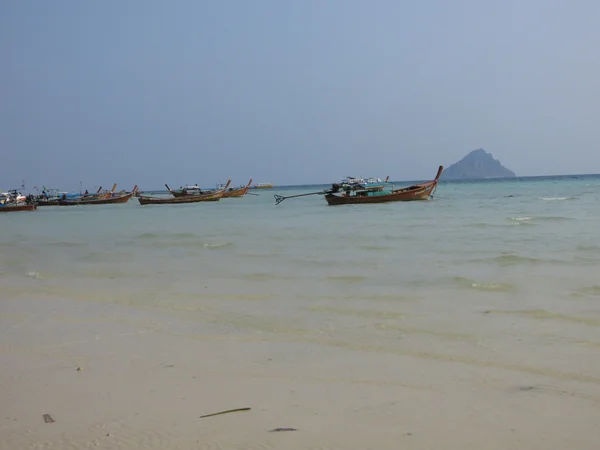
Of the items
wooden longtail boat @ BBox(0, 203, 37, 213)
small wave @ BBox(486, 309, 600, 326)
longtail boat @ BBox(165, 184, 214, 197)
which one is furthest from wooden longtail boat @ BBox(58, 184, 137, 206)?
small wave @ BBox(486, 309, 600, 326)

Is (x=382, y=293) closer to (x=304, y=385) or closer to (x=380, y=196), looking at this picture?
(x=304, y=385)

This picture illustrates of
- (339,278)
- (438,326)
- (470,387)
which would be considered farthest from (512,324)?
(339,278)

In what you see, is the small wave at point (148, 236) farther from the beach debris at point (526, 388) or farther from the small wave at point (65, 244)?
the beach debris at point (526, 388)

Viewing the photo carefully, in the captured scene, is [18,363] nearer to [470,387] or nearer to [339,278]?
[470,387]

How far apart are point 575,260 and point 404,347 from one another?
5357 millimetres

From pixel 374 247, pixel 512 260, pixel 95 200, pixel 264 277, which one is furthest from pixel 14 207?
pixel 512 260

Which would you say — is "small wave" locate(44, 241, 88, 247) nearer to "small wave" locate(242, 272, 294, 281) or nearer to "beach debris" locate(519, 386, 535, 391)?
"small wave" locate(242, 272, 294, 281)

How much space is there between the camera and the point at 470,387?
11.5ft

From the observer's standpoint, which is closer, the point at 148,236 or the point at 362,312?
the point at 362,312

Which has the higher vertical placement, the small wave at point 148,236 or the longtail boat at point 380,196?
the longtail boat at point 380,196

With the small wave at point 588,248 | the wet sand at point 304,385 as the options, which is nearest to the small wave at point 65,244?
the wet sand at point 304,385

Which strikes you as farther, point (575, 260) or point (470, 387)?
point (575, 260)

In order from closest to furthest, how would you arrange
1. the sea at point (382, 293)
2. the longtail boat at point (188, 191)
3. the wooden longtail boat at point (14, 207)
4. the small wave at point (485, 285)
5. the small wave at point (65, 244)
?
the sea at point (382, 293)
the small wave at point (485, 285)
the small wave at point (65, 244)
the wooden longtail boat at point (14, 207)
the longtail boat at point (188, 191)

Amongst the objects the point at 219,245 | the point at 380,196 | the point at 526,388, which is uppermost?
the point at 380,196
